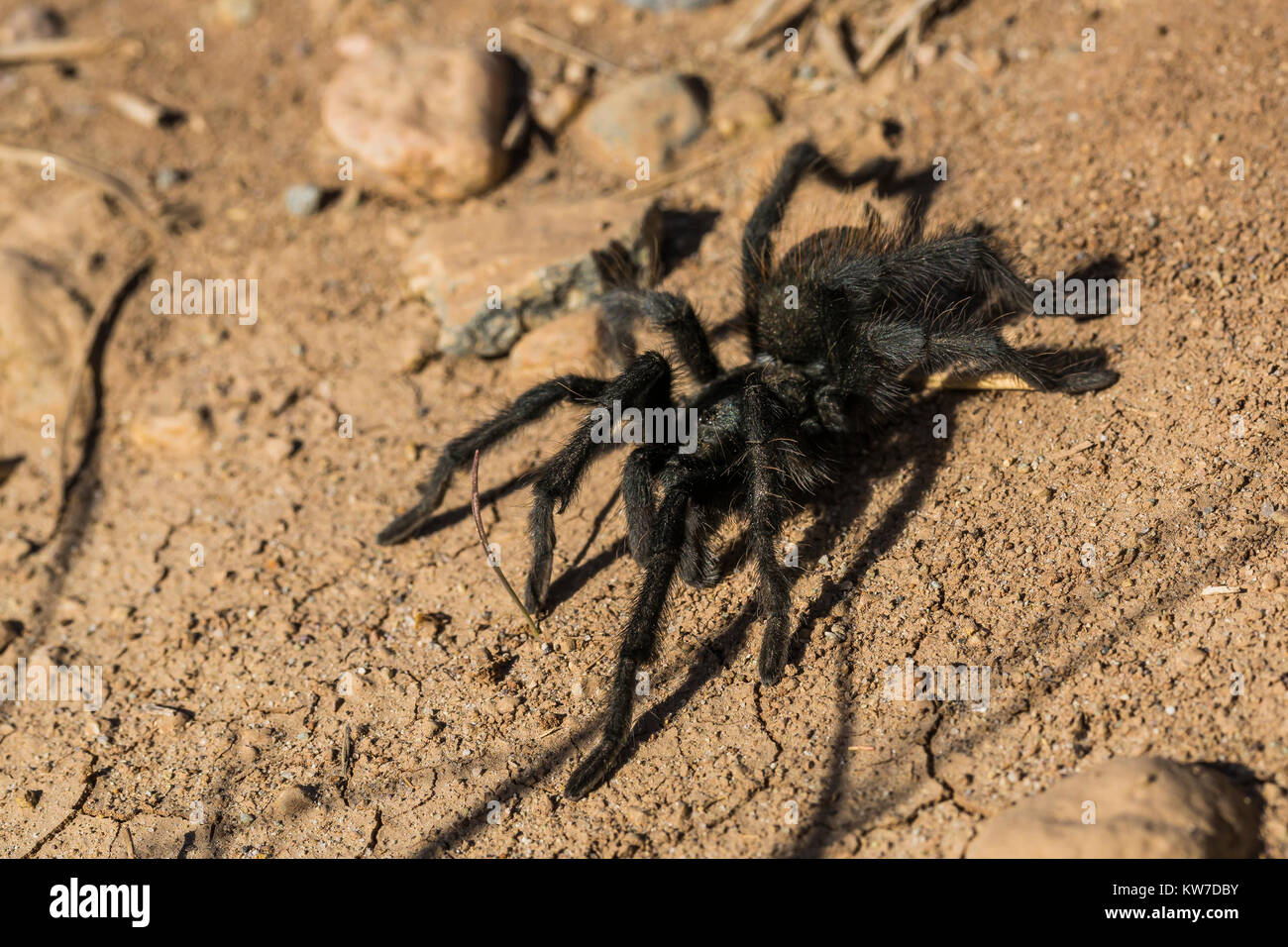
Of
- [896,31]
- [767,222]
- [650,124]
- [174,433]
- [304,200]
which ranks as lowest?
[174,433]

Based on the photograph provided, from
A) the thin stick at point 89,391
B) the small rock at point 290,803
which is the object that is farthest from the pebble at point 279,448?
the small rock at point 290,803

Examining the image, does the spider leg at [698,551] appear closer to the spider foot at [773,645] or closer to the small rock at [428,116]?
the spider foot at [773,645]

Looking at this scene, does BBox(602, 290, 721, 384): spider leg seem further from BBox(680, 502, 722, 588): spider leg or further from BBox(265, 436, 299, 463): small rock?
BBox(265, 436, 299, 463): small rock

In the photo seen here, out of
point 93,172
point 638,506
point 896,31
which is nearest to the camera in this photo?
point 638,506

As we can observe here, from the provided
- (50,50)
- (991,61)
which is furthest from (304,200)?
(991,61)

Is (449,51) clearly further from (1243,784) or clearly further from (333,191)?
(1243,784)

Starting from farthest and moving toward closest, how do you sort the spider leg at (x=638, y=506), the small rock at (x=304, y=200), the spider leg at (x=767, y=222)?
the small rock at (x=304, y=200), the spider leg at (x=767, y=222), the spider leg at (x=638, y=506)

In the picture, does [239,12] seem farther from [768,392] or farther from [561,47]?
[768,392]
